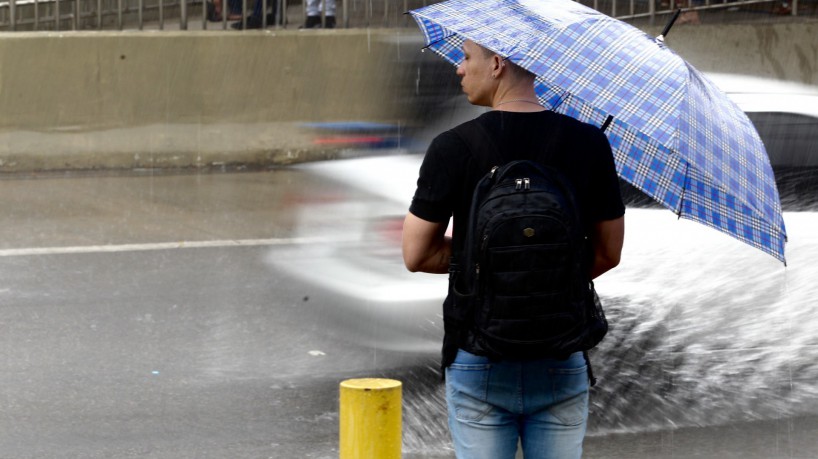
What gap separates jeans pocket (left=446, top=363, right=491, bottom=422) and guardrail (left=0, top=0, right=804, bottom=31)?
10.6 m

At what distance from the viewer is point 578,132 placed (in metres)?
3.05

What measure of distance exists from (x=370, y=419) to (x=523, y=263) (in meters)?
1.07

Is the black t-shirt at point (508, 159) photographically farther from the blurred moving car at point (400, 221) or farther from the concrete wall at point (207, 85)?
the concrete wall at point (207, 85)

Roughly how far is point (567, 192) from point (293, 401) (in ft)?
11.4

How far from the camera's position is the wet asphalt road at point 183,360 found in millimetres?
5594

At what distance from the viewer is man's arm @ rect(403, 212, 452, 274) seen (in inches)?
121

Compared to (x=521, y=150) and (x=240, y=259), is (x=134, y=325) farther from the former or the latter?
(x=521, y=150)

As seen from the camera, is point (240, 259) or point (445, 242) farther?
point (240, 259)

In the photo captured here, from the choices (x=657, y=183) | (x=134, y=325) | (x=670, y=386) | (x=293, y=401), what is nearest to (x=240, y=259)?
(x=134, y=325)

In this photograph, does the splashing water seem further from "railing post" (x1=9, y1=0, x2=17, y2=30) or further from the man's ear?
"railing post" (x1=9, y1=0, x2=17, y2=30)

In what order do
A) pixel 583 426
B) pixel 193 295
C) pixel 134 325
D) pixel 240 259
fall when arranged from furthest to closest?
pixel 240 259 < pixel 193 295 < pixel 134 325 < pixel 583 426

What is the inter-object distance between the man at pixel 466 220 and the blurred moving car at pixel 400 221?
2.92 m

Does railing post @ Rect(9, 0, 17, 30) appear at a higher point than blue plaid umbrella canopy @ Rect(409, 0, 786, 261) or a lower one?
lower

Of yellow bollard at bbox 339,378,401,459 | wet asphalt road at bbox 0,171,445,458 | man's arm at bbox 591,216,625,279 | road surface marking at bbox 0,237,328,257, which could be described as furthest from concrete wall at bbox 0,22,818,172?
man's arm at bbox 591,216,625,279
